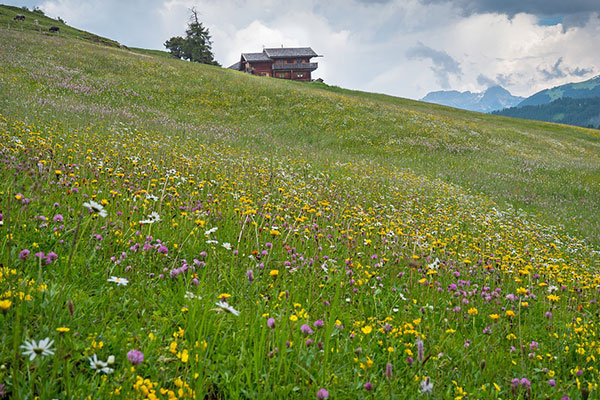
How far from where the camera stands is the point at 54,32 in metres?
56.3

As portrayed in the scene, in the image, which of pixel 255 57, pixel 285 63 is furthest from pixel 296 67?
pixel 255 57

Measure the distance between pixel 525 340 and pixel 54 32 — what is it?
251 feet

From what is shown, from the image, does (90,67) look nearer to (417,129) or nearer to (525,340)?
(417,129)

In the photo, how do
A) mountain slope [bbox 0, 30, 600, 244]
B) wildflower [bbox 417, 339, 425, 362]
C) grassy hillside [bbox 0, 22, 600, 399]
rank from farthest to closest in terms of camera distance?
mountain slope [bbox 0, 30, 600, 244]
grassy hillside [bbox 0, 22, 600, 399]
wildflower [bbox 417, 339, 425, 362]

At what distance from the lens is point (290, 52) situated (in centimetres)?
7612

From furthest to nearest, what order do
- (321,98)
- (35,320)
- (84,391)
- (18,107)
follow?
(321,98), (18,107), (35,320), (84,391)

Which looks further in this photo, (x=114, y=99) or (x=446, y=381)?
(x=114, y=99)

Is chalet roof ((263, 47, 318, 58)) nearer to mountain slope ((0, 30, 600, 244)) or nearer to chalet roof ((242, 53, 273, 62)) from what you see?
chalet roof ((242, 53, 273, 62))

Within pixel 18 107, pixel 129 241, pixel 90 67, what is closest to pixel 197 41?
pixel 90 67

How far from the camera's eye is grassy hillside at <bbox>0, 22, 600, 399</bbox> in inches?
84.3

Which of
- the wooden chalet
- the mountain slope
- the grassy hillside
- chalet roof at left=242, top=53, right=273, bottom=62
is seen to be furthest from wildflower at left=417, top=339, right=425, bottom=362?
chalet roof at left=242, top=53, right=273, bottom=62

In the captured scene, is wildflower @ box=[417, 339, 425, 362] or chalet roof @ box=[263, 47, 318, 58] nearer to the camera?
wildflower @ box=[417, 339, 425, 362]

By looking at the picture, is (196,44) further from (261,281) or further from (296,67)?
(261,281)

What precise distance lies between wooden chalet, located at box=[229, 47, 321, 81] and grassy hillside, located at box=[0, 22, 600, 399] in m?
68.8
